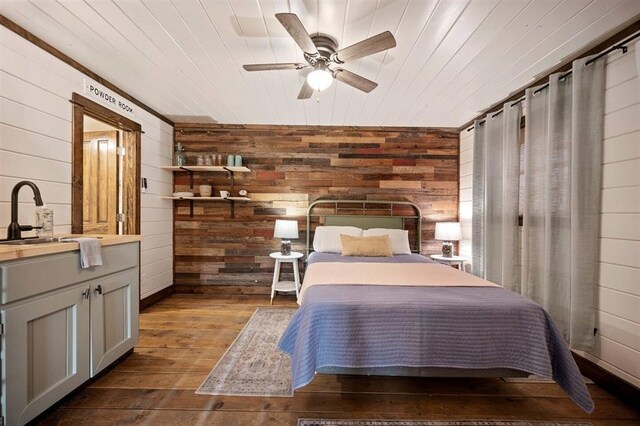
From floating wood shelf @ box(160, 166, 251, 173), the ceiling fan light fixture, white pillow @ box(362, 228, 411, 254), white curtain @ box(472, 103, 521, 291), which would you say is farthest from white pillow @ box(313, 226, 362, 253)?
the ceiling fan light fixture

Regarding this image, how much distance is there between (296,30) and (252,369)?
2.31 metres

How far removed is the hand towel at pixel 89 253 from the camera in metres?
1.78

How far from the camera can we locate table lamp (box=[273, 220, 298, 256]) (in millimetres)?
3754

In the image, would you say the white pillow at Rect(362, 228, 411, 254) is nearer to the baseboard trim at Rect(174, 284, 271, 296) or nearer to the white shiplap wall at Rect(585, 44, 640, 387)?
the baseboard trim at Rect(174, 284, 271, 296)

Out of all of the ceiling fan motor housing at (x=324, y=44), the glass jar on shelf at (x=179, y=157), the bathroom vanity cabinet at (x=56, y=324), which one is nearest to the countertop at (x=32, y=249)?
the bathroom vanity cabinet at (x=56, y=324)

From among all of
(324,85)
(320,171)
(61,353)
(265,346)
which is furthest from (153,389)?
(320,171)

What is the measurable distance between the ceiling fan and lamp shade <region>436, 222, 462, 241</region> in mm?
2255

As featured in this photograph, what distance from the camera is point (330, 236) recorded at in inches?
146

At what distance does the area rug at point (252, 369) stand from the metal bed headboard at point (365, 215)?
1508mm

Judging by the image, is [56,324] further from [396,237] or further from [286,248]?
[396,237]

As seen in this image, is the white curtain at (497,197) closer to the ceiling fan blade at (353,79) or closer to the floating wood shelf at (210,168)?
the ceiling fan blade at (353,79)

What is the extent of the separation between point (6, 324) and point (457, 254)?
439 centimetres

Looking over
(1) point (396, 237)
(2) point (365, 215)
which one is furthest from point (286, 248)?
(1) point (396, 237)

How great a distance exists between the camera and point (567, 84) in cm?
229
